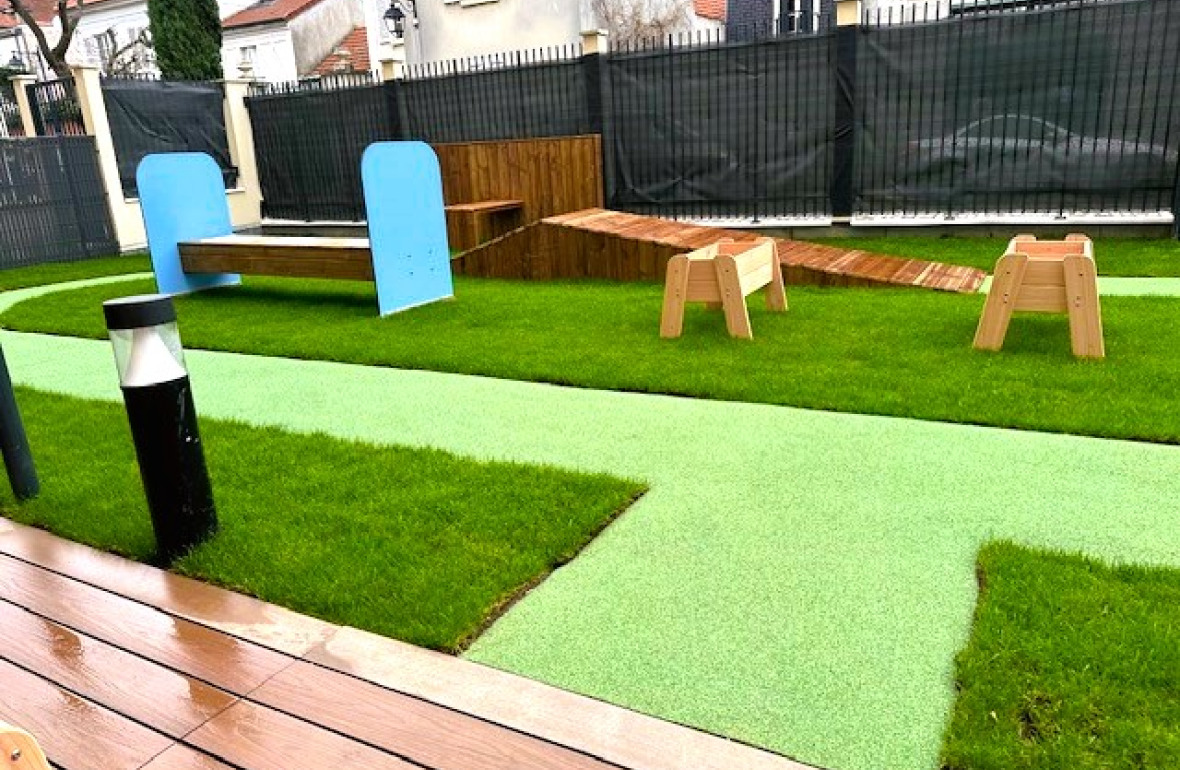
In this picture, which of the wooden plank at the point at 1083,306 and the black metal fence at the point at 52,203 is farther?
the black metal fence at the point at 52,203

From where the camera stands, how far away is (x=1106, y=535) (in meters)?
2.81

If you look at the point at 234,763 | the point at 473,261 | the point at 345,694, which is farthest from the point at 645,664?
the point at 473,261

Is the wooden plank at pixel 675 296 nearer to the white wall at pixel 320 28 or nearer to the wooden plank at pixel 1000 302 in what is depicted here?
the wooden plank at pixel 1000 302

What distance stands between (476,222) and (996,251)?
6.49 meters

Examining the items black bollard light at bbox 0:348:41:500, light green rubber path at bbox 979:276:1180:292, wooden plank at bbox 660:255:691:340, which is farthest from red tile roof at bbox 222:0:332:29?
black bollard light at bbox 0:348:41:500

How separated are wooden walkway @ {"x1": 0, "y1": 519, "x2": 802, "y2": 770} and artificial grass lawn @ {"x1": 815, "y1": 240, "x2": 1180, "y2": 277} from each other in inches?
296

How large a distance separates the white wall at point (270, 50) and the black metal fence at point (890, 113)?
20.5m

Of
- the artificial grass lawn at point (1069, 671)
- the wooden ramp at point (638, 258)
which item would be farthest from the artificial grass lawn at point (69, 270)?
the artificial grass lawn at point (1069, 671)

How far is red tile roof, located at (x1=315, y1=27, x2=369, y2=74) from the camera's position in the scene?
98.6 feet

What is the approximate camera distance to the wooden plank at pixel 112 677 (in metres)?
2.10

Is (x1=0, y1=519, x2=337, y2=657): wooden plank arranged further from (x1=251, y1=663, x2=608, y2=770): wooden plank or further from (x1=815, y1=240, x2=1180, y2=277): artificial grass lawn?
(x1=815, y1=240, x2=1180, y2=277): artificial grass lawn

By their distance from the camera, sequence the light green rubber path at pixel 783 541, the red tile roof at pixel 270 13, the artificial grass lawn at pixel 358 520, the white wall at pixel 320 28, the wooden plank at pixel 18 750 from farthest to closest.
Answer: the white wall at pixel 320 28, the red tile roof at pixel 270 13, the artificial grass lawn at pixel 358 520, the light green rubber path at pixel 783 541, the wooden plank at pixel 18 750

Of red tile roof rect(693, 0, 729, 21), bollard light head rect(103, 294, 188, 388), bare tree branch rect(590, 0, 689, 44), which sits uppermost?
red tile roof rect(693, 0, 729, 21)

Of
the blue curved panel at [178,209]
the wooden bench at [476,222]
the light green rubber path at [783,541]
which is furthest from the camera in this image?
the wooden bench at [476,222]
